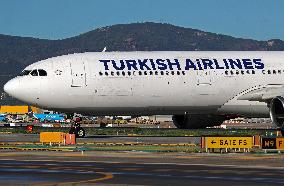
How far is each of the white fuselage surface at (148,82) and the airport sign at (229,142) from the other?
14.1m

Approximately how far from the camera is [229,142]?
47.7m

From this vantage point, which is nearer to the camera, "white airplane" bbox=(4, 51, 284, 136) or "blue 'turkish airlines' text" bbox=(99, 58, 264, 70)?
"white airplane" bbox=(4, 51, 284, 136)

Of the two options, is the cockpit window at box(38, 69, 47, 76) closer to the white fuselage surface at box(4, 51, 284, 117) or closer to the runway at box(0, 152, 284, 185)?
the white fuselage surface at box(4, 51, 284, 117)

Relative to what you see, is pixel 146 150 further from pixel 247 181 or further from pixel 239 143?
pixel 247 181

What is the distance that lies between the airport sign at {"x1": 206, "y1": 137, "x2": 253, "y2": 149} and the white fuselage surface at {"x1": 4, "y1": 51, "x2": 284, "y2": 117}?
46.2 ft

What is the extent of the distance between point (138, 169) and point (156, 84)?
87.0 feet

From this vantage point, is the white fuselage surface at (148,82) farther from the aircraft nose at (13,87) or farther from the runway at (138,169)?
the runway at (138,169)

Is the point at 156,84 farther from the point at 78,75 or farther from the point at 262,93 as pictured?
the point at 262,93

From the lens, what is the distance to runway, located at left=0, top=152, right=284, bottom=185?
3008cm

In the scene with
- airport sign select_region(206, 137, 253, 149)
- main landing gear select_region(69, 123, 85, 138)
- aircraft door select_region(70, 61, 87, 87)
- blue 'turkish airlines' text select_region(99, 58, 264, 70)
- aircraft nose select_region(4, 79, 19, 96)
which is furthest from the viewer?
main landing gear select_region(69, 123, 85, 138)

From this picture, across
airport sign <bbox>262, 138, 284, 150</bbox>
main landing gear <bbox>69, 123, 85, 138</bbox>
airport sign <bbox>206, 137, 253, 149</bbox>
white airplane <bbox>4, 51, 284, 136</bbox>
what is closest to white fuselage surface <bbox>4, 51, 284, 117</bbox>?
white airplane <bbox>4, 51, 284, 136</bbox>

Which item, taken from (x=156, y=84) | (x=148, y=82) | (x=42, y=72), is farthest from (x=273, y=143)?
(x=42, y=72)

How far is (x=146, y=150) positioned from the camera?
160 feet

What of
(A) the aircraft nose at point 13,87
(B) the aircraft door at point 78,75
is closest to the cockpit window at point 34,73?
(A) the aircraft nose at point 13,87
